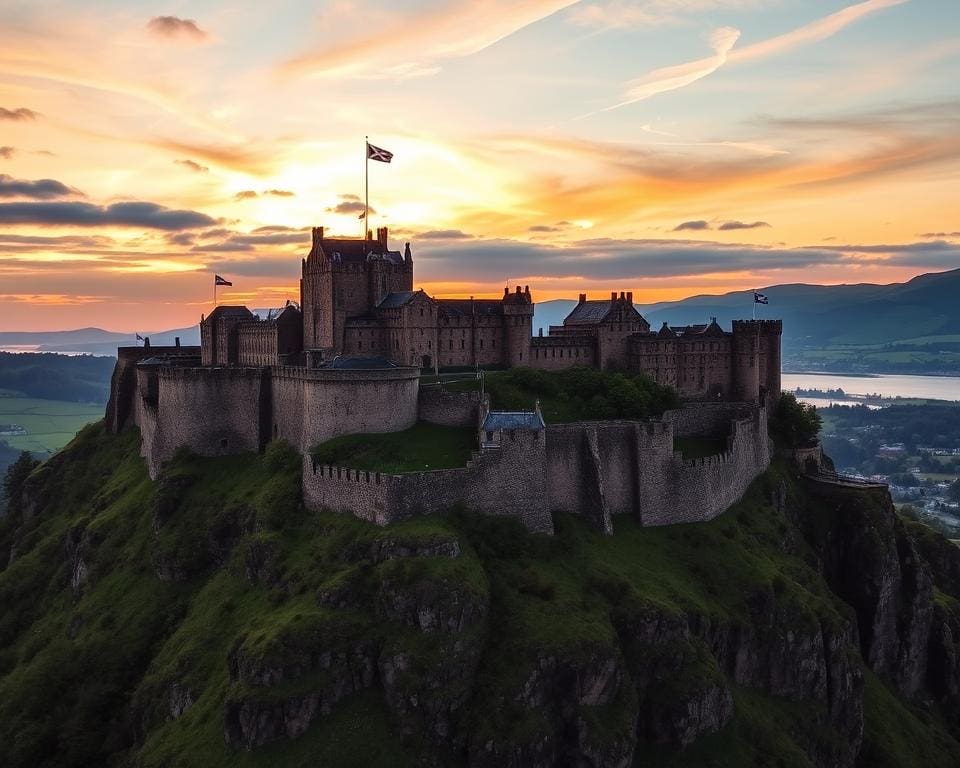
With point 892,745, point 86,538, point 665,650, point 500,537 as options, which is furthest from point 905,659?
point 86,538

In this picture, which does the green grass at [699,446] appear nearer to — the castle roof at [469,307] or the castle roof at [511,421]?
the castle roof at [511,421]

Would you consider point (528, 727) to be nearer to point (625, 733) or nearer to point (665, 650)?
point (625, 733)

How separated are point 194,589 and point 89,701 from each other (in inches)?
381

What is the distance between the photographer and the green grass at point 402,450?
6038 centimetres

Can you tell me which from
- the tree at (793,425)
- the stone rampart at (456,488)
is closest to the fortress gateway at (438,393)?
the stone rampart at (456,488)

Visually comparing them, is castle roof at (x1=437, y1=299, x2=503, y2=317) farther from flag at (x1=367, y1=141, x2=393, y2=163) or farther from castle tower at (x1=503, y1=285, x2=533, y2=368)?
flag at (x1=367, y1=141, x2=393, y2=163)

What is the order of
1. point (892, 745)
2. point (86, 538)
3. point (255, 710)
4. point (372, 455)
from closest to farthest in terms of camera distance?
point (255, 710) → point (372, 455) → point (892, 745) → point (86, 538)

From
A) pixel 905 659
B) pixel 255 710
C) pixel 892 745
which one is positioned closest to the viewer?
pixel 255 710

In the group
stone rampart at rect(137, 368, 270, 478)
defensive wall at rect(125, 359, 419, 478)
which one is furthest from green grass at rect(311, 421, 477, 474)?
stone rampart at rect(137, 368, 270, 478)

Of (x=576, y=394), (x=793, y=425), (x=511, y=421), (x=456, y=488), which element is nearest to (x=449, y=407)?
(x=511, y=421)

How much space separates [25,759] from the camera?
53438mm

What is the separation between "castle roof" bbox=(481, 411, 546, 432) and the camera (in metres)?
60.1

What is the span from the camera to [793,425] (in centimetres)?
9088

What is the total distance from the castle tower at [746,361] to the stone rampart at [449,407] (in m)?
32.8
